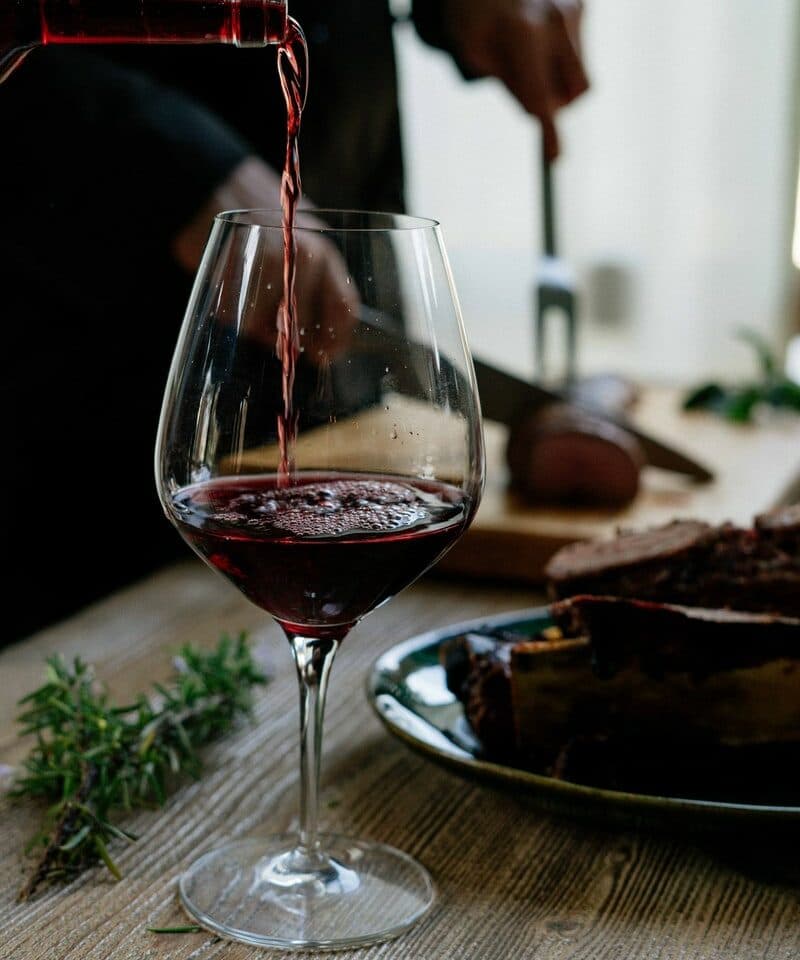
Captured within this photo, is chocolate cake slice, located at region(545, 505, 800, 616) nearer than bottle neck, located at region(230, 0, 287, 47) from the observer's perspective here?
No

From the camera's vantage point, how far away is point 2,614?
3.92 ft

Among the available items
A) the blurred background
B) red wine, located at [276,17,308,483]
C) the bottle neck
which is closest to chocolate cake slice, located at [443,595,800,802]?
red wine, located at [276,17,308,483]

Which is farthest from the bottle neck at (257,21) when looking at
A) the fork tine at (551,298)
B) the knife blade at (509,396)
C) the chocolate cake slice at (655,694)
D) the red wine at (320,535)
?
the fork tine at (551,298)

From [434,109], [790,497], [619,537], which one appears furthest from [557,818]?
[434,109]

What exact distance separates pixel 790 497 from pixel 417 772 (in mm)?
1064

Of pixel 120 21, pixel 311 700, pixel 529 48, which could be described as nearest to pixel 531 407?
pixel 529 48

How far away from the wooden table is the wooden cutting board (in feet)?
1.29

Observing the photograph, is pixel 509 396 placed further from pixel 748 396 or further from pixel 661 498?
pixel 748 396

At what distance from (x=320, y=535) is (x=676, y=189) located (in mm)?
3126

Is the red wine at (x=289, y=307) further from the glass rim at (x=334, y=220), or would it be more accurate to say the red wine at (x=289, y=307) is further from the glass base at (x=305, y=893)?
the glass base at (x=305, y=893)

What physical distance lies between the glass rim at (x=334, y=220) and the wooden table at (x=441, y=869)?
344 millimetres

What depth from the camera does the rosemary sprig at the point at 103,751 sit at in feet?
2.48

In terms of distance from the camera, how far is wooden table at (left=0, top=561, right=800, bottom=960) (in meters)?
0.67

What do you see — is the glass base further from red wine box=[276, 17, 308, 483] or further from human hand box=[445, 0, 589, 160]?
human hand box=[445, 0, 589, 160]
